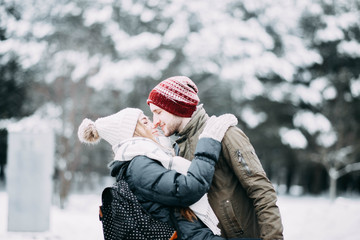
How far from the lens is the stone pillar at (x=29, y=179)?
302 inches

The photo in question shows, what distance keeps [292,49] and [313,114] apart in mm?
5477

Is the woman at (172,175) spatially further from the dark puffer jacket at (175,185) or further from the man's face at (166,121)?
the man's face at (166,121)

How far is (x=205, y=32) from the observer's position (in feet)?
46.1

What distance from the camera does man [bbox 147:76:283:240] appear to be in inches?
83.9

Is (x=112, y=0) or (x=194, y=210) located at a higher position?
(x=112, y=0)

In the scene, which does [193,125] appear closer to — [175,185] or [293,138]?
[175,185]

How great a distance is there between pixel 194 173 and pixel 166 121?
1.55 ft

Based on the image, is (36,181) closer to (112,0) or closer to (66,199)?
(66,199)

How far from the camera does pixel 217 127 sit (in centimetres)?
222

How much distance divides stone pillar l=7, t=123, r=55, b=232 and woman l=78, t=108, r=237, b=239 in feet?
19.6

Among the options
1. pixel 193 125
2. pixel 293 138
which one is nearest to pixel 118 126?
pixel 193 125

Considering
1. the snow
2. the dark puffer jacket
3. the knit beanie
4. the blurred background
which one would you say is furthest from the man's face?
the snow

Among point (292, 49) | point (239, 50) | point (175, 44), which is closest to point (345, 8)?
point (292, 49)

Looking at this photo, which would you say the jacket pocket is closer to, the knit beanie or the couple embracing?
the couple embracing
